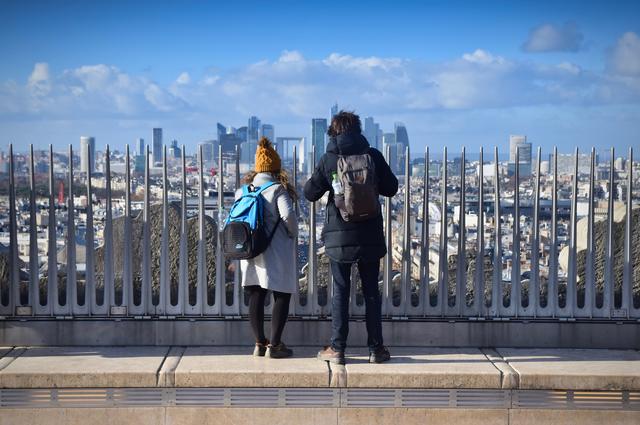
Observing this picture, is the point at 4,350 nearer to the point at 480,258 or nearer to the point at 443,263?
the point at 443,263

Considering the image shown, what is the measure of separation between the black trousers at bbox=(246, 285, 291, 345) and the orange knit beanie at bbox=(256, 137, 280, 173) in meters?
0.91

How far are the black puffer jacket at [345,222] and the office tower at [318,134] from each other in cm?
59

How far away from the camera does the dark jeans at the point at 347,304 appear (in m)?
7.94

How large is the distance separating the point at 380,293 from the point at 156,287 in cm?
189

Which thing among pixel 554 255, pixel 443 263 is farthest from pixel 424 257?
pixel 554 255

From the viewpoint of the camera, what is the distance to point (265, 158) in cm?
804

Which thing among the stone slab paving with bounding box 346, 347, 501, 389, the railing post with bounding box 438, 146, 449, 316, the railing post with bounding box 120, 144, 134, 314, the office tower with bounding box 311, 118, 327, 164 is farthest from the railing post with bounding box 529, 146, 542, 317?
the railing post with bounding box 120, 144, 134, 314

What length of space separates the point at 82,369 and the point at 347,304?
2021 millimetres

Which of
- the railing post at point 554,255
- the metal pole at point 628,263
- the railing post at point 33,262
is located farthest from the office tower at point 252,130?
the metal pole at point 628,263

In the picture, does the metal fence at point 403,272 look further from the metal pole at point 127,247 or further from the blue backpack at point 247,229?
the blue backpack at point 247,229

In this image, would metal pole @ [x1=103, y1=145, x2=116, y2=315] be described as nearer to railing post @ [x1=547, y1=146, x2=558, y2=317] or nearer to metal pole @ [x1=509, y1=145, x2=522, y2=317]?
metal pole @ [x1=509, y1=145, x2=522, y2=317]

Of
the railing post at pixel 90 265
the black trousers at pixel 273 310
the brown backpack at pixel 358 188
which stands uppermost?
the brown backpack at pixel 358 188

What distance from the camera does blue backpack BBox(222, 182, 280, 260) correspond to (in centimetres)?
786

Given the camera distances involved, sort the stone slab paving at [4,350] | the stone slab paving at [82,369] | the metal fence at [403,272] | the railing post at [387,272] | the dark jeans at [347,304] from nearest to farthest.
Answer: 1. the stone slab paving at [82,369]
2. the dark jeans at [347,304]
3. the stone slab paving at [4,350]
4. the metal fence at [403,272]
5. the railing post at [387,272]
